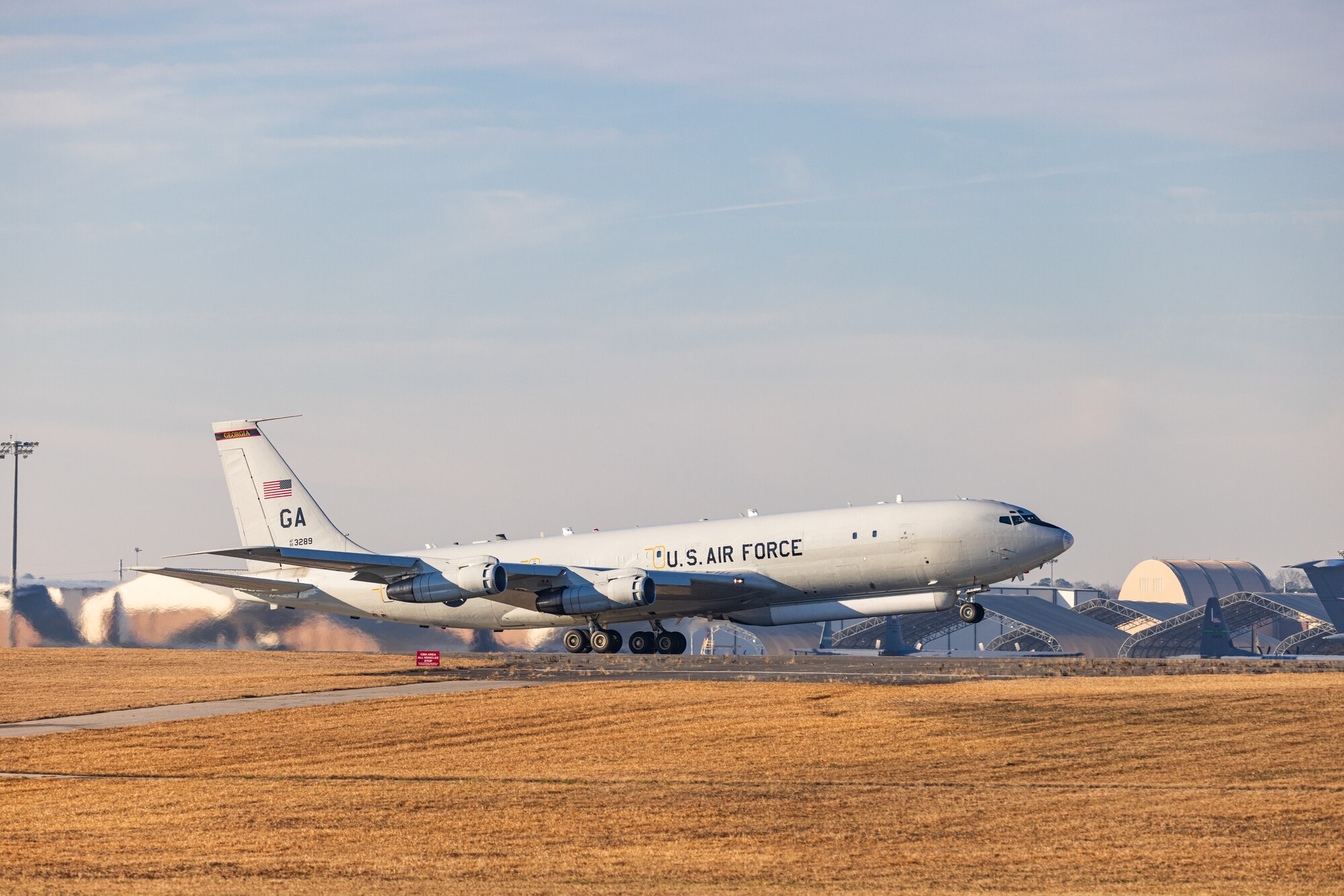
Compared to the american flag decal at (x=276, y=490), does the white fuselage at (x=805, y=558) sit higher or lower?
lower

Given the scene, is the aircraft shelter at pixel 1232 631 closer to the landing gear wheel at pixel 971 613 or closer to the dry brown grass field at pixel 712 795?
the landing gear wheel at pixel 971 613

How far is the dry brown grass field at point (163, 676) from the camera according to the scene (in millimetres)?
36031

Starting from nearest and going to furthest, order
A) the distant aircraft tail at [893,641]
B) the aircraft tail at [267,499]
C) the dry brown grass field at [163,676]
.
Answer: the dry brown grass field at [163,676], the aircraft tail at [267,499], the distant aircraft tail at [893,641]

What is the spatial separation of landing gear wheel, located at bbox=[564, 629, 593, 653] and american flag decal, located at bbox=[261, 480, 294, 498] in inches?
514

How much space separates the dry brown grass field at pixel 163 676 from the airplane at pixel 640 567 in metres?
2.71

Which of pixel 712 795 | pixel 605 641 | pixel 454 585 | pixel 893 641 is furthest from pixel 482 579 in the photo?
pixel 893 641

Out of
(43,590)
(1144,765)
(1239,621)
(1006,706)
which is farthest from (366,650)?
(1239,621)

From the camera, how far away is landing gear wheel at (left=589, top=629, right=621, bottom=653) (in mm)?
54438

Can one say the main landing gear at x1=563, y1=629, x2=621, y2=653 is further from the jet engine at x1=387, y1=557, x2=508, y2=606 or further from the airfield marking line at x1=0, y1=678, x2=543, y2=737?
the airfield marking line at x1=0, y1=678, x2=543, y2=737

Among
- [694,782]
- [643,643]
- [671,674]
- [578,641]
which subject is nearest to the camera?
[694,782]

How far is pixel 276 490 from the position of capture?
2328 inches

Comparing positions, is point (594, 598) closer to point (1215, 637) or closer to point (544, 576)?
point (544, 576)

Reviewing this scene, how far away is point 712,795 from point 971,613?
29.0 metres

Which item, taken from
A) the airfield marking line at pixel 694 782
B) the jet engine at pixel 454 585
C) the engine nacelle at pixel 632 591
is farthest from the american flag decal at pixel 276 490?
the airfield marking line at pixel 694 782
